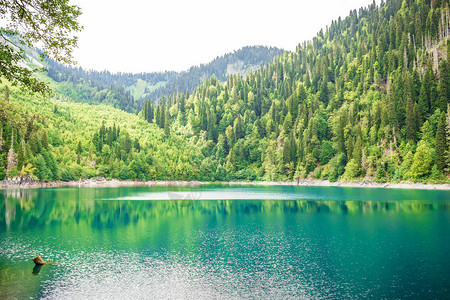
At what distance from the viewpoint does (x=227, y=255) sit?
98.3 ft

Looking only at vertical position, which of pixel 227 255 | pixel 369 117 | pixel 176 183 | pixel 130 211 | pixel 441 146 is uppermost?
pixel 369 117

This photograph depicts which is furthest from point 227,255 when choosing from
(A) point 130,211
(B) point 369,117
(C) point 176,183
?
(C) point 176,183

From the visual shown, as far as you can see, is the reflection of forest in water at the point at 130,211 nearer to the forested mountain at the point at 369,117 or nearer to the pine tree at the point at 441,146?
the pine tree at the point at 441,146

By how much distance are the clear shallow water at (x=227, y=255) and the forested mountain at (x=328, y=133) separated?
63628 millimetres

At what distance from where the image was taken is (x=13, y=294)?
1959 centimetres

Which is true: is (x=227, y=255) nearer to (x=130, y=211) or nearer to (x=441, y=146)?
(x=130, y=211)

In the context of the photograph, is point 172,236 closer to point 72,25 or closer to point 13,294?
point 13,294

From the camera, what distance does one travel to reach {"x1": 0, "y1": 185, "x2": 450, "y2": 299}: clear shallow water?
2125 cm

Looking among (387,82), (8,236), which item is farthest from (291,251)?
(387,82)

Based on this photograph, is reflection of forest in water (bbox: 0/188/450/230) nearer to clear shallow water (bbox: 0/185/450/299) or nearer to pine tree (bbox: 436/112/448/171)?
clear shallow water (bbox: 0/185/450/299)

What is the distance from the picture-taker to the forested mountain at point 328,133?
110 m

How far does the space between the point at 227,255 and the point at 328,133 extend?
145 m

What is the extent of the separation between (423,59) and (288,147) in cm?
6681

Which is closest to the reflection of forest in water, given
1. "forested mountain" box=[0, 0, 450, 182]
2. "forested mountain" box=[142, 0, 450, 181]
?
"forested mountain" box=[0, 0, 450, 182]
